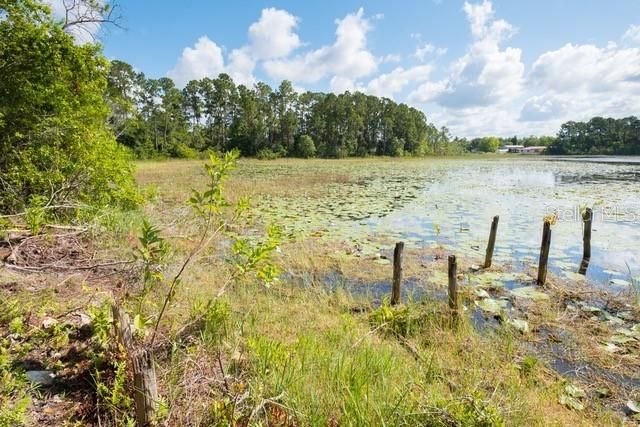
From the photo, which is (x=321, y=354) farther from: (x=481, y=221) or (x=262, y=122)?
(x=262, y=122)

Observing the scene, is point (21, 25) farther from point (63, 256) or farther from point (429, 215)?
point (429, 215)

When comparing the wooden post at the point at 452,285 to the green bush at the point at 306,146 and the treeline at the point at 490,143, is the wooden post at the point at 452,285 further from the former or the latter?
the treeline at the point at 490,143

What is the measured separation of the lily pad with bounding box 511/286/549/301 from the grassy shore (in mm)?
128

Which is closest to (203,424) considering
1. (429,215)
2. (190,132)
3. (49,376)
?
(49,376)

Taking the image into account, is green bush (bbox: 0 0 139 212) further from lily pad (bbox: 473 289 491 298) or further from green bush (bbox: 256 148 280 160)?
green bush (bbox: 256 148 280 160)

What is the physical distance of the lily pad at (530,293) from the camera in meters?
5.59

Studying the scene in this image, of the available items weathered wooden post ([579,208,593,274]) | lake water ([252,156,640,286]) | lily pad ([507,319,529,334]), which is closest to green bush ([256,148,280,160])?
lake water ([252,156,640,286])

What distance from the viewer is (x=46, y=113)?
6676mm

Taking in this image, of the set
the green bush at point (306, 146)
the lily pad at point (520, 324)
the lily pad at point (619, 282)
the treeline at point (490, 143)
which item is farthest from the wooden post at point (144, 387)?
the treeline at point (490, 143)

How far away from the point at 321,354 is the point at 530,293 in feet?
15.0

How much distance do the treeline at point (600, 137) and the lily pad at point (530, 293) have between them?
90920 mm

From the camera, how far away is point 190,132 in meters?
52.1

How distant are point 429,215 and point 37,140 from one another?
35.0 ft

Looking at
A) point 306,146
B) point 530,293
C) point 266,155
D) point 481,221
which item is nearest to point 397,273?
point 530,293
